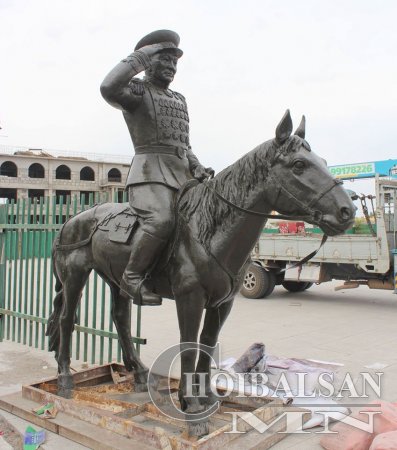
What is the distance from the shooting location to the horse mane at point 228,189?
9.43ft

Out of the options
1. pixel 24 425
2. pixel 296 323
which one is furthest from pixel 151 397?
pixel 296 323

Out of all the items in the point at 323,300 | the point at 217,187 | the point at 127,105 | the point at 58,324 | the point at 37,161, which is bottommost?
the point at 323,300

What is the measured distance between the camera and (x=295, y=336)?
6953 millimetres

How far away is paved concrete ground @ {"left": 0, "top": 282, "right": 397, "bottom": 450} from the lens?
4.95 m

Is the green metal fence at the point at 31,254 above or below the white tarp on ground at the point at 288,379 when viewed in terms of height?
above

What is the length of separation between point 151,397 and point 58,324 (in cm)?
126

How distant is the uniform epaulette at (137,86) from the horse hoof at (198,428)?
241cm

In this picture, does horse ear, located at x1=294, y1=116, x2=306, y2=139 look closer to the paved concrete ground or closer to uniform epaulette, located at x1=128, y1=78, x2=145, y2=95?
uniform epaulette, located at x1=128, y1=78, x2=145, y2=95

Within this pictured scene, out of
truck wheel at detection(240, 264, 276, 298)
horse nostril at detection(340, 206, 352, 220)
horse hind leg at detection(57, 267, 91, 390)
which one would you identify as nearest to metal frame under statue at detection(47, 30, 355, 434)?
horse nostril at detection(340, 206, 352, 220)

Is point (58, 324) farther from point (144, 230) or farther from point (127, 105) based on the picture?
point (127, 105)

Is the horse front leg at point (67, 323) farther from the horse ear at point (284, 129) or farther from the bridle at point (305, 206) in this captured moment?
the horse ear at point (284, 129)

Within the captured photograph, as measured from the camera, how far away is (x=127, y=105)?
11.0 feet

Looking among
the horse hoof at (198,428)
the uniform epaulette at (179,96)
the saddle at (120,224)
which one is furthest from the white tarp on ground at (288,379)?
the uniform epaulette at (179,96)

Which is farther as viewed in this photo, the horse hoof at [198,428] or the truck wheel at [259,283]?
the truck wheel at [259,283]
